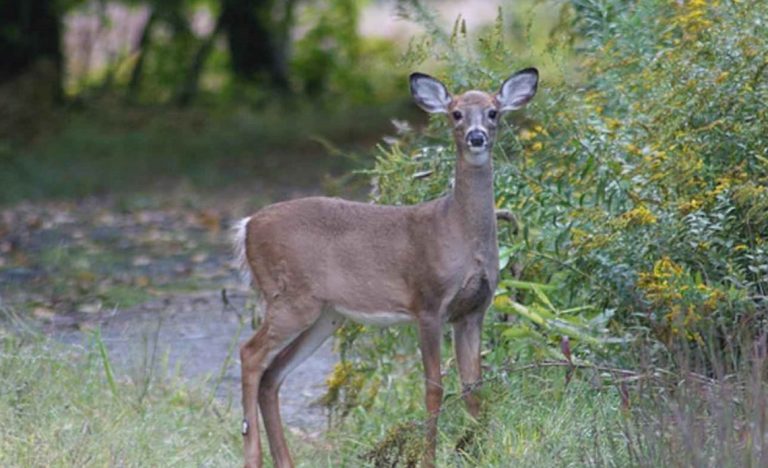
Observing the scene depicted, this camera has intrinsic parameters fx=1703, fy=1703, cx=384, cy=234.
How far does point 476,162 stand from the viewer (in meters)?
6.98

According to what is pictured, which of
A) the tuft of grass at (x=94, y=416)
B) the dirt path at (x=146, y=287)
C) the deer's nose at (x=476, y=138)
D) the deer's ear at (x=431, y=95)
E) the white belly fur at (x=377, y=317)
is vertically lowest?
the dirt path at (x=146, y=287)

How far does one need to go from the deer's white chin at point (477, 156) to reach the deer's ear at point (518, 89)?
228 mm

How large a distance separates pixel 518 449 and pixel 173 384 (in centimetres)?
246

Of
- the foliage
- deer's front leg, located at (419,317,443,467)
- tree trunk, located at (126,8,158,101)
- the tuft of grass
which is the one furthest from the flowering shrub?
tree trunk, located at (126,8,158,101)

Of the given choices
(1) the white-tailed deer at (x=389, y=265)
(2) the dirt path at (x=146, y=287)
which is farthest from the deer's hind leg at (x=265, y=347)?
(2) the dirt path at (x=146, y=287)

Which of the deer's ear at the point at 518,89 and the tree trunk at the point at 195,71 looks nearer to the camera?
the deer's ear at the point at 518,89

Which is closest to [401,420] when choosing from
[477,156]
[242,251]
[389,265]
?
[389,265]

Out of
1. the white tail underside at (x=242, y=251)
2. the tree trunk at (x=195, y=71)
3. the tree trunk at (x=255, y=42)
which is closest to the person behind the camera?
the white tail underside at (x=242, y=251)

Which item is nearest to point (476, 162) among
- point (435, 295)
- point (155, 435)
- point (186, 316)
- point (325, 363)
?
point (435, 295)

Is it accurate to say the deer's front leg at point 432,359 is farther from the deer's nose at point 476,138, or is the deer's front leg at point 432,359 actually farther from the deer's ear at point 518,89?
the deer's ear at point 518,89

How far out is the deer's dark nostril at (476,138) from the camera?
22.3ft

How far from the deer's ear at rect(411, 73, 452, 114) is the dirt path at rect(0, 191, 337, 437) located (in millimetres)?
1665

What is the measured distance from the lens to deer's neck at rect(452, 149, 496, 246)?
7016mm

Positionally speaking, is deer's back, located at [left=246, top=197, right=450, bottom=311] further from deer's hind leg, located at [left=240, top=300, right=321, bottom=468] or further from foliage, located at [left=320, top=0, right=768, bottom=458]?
foliage, located at [left=320, top=0, right=768, bottom=458]
